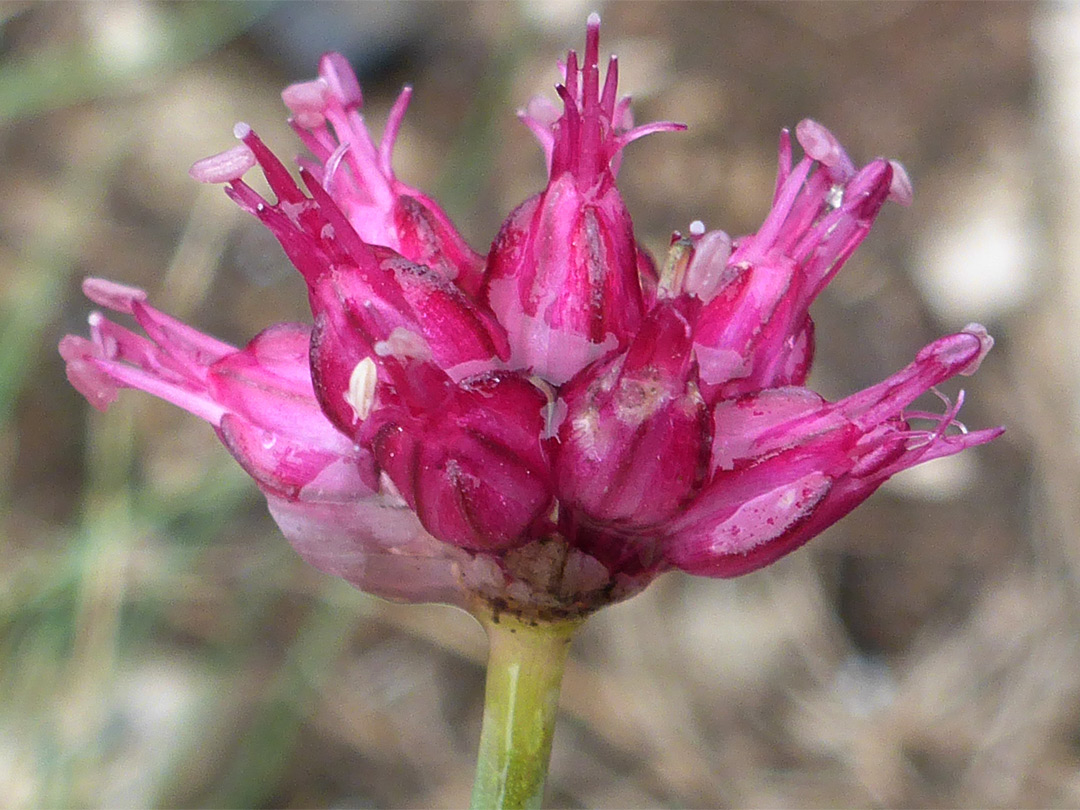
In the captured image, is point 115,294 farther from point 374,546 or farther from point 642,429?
point 642,429

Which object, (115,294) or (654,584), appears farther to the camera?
(654,584)

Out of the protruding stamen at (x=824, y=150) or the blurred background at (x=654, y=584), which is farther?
the blurred background at (x=654, y=584)

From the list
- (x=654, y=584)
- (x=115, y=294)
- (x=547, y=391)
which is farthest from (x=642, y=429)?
(x=654, y=584)

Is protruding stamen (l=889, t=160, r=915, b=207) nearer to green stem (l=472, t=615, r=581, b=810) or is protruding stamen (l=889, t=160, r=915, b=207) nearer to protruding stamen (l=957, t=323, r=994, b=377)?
protruding stamen (l=957, t=323, r=994, b=377)

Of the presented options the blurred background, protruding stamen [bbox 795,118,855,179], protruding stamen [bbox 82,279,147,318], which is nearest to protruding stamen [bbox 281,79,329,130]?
protruding stamen [bbox 82,279,147,318]

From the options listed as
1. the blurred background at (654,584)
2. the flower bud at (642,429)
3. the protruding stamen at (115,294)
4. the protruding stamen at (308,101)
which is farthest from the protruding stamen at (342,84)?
the blurred background at (654,584)

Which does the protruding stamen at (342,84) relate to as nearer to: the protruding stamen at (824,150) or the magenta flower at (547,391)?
the magenta flower at (547,391)

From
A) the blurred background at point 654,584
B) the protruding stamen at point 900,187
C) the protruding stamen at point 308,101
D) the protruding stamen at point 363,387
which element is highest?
the protruding stamen at point 308,101
